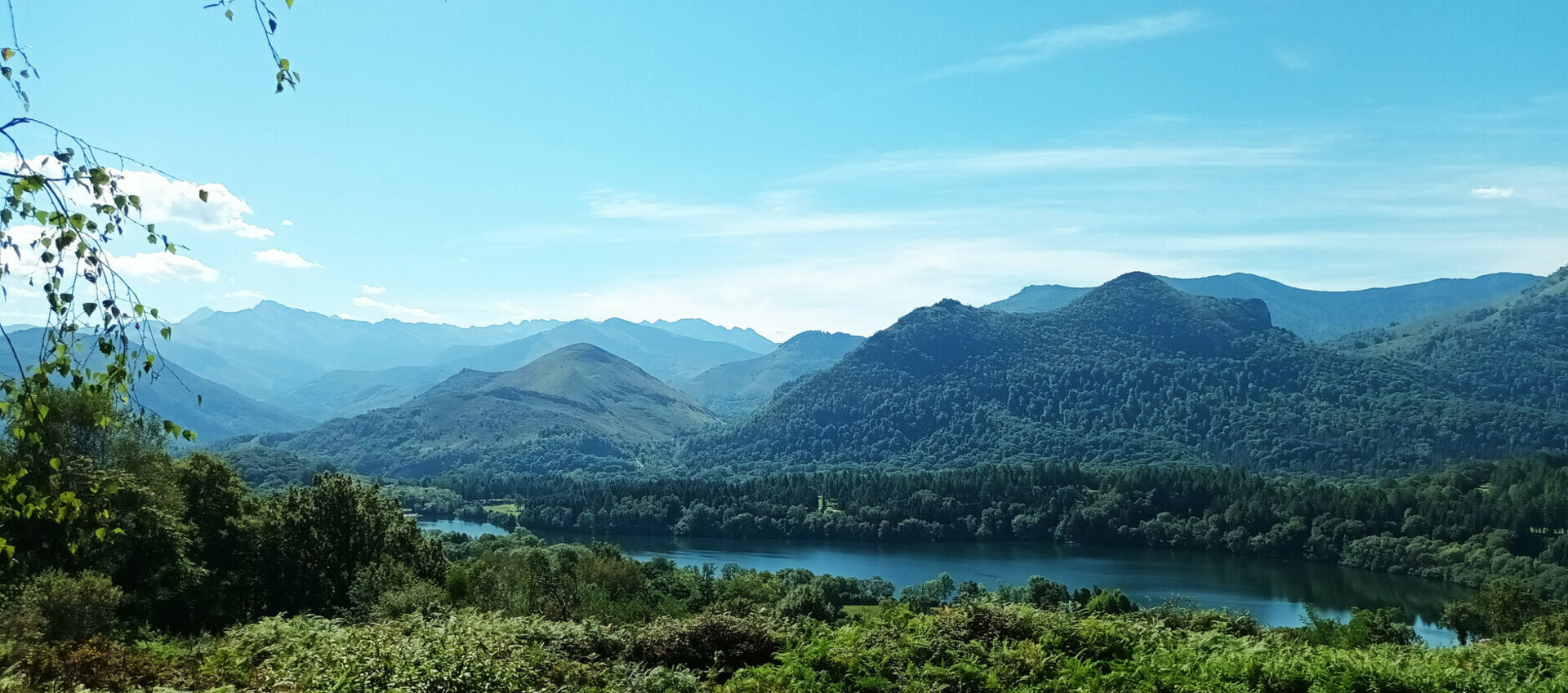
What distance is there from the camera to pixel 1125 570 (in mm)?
92875

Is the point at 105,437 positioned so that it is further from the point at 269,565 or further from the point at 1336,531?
the point at 1336,531

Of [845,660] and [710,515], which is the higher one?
[845,660]

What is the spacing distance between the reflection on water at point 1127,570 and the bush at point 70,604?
199ft

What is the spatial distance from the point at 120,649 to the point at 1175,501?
12403 cm

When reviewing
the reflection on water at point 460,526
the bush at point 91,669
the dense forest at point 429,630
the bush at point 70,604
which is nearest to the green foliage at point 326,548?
the dense forest at point 429,630

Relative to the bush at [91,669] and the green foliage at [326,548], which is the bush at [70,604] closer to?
the bush at [91,669]

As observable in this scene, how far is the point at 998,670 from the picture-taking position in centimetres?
1183

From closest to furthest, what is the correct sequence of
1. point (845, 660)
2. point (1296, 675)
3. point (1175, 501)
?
point (1296, 675)
point (845, 660)
point (1175, 501)

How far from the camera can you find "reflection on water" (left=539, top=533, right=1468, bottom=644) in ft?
242

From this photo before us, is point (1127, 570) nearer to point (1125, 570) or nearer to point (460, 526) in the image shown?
point (1125, 570)

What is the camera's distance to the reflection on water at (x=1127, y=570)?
242 feet

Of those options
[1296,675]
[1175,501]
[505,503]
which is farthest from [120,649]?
[505,503]

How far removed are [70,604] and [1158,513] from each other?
118m

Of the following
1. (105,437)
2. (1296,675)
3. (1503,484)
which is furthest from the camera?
(1503,484)
